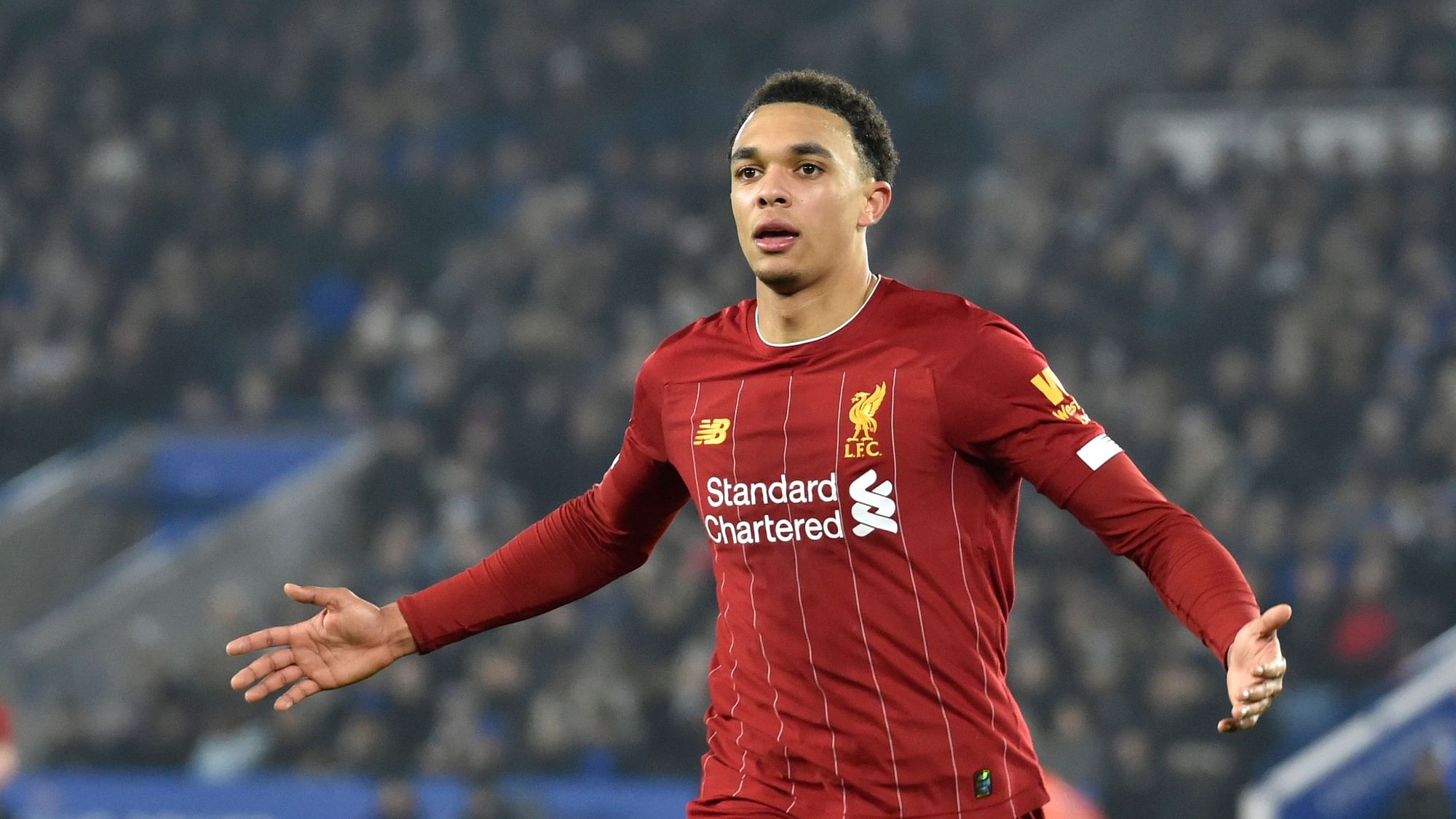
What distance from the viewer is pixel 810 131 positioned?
11.3 ft

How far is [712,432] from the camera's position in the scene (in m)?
3.51

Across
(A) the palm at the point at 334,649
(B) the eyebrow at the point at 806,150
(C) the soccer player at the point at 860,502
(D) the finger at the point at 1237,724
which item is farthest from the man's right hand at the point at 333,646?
(D) the finger at the point at 1237,724

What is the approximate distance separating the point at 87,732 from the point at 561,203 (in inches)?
216

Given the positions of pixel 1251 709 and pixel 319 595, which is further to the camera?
pixel 319 595

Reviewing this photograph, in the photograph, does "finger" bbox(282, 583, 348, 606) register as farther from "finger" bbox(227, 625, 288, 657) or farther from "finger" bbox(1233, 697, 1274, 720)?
"finger" bbox(1233, 697, 1274, 720)

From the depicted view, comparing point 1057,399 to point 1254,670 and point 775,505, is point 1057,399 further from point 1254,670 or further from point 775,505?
point 1254,670

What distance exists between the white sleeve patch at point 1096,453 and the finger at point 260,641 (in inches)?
62.1

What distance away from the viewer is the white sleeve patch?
10.5 ft

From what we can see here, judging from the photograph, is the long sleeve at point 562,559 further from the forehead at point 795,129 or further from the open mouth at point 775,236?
the forehead at point 795,129

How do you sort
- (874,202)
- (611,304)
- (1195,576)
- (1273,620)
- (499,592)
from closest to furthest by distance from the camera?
(1273,620)
(1195,576)
(874,202)
(499,592)
(611,304)

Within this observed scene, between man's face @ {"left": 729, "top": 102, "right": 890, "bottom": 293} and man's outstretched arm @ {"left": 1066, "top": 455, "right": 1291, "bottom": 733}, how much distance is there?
0.67 meters

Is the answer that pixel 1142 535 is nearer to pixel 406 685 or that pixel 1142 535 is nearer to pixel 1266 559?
pixel 1266 559

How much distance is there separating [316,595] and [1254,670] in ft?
6.18

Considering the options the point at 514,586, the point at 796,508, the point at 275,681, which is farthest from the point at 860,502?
the point at 275,681
